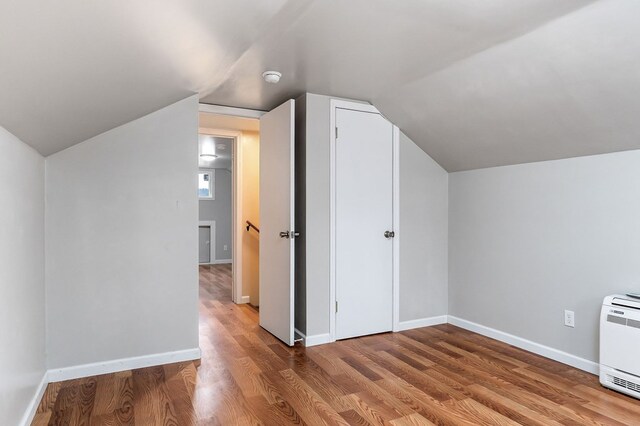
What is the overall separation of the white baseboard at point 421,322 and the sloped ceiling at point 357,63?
5.32 feet

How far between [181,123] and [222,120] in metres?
1.20

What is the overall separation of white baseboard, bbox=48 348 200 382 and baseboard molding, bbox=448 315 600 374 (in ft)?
8.02

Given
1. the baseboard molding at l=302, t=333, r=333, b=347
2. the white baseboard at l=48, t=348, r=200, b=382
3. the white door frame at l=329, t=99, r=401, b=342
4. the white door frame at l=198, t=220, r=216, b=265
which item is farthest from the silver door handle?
the white door frame at l=198, t=220, r=216, b=265

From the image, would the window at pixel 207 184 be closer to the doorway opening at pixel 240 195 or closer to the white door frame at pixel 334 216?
the doorway opening at pixel 240 195

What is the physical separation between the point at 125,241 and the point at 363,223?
6.33 feet

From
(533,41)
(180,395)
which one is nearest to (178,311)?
(180,395)

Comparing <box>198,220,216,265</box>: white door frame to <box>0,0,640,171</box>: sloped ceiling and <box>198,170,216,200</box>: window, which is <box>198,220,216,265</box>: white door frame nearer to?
<box>198,170,216,200</box>: window

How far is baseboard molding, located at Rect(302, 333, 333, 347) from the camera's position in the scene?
10.8ft

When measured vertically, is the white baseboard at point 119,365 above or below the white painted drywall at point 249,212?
below

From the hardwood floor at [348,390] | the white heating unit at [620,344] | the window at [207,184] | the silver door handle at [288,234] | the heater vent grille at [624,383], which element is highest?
the window at [207,184]

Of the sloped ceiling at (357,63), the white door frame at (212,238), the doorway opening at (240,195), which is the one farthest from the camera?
the white door frame at (212,238)

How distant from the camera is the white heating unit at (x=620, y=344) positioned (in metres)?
2.32

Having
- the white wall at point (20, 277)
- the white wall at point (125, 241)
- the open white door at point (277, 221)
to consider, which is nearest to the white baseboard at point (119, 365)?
the white wall at point (125, 241)

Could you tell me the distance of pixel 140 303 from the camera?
9.18ft
